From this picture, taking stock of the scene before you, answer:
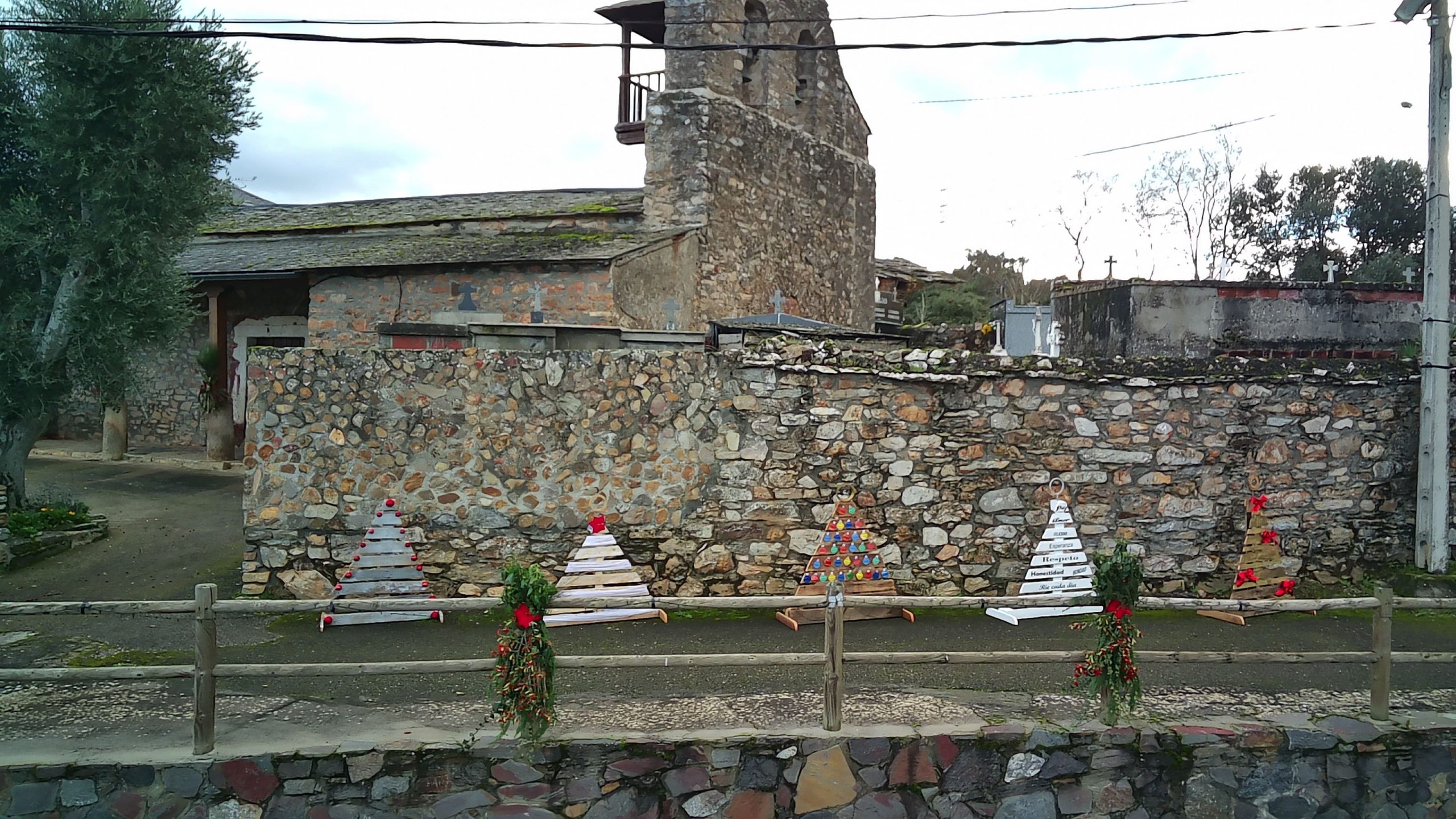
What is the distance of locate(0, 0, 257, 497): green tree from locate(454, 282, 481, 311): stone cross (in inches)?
134

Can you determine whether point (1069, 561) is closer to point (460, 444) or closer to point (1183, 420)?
point (1183, 420)

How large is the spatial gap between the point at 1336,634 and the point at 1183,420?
2.11 m

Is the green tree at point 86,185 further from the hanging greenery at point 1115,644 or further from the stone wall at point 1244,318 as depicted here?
the stone wall at point 1244,318

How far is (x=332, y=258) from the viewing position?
565 inches

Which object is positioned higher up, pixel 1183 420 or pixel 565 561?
pixel 1183 420

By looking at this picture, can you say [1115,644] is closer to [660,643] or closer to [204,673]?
[660,643]

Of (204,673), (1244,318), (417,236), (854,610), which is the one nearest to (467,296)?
(417,236)

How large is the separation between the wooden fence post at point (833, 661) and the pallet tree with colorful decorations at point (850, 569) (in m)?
2.46

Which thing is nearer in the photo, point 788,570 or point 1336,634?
point 1336,634

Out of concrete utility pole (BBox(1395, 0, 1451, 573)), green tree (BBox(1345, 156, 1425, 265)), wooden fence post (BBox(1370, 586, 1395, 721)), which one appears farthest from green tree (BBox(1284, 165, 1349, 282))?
wooden fence post (BBox(1370, 586, 1395, 721))

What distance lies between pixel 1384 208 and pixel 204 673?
3183 cm

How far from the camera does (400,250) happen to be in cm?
1430

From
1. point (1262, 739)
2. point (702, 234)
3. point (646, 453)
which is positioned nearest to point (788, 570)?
point (646, 453)

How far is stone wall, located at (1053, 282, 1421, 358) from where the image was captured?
11125mm
